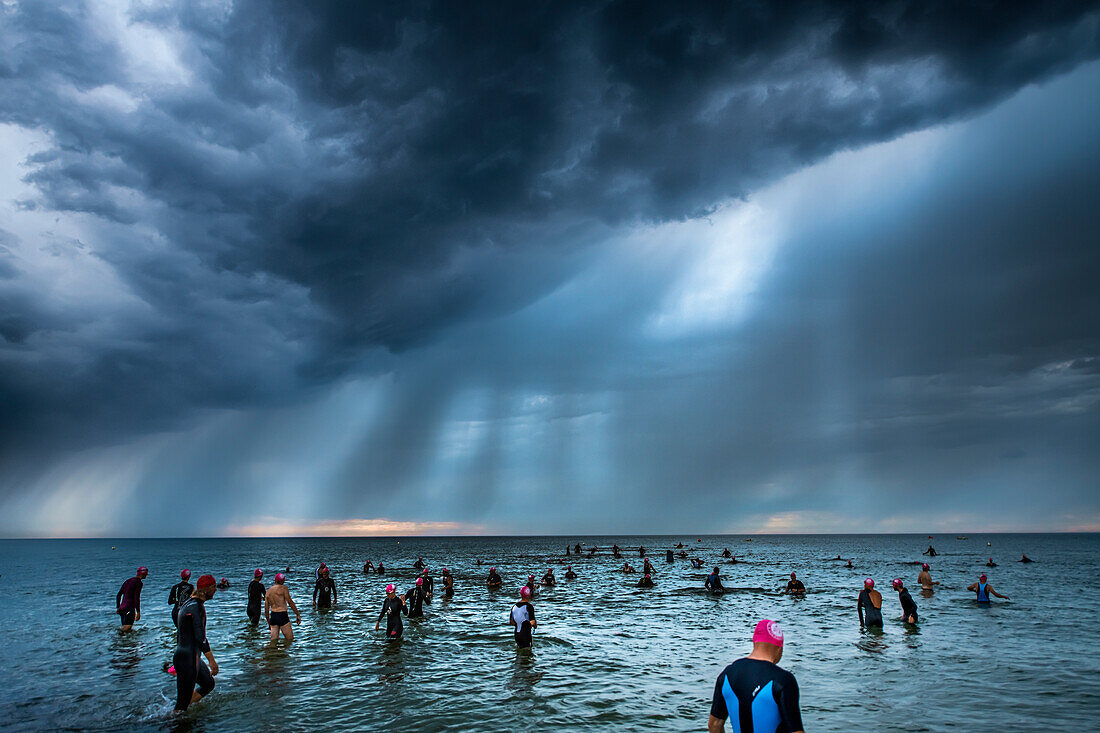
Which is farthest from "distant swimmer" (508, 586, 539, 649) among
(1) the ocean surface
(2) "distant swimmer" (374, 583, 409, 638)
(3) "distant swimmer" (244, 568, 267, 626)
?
(3) "distant swimmer" (244, 568, 267, 626)

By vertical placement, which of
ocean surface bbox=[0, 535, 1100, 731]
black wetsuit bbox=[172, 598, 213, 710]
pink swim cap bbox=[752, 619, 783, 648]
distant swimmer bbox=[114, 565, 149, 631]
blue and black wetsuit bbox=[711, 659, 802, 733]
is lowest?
ocean surface bbox=[0, 535, 1100, 731]

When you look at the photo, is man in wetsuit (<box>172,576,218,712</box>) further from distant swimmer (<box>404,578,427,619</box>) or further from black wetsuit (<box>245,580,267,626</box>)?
distant swimmer (<box>404,578,427,619</box>)

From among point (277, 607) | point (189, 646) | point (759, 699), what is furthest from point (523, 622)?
point (759, 699)

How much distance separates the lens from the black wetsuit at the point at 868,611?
23469 millimetres

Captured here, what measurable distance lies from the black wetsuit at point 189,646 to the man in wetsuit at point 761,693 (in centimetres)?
1075

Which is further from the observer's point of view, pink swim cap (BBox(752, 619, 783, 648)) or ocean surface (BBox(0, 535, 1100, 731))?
ocean surface (BBox(0, 535, 1100, 731))

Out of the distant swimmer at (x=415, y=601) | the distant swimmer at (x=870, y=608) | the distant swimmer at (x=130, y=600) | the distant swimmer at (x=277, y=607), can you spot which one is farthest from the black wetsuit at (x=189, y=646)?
the distant swimmer at (x=870, y=608)

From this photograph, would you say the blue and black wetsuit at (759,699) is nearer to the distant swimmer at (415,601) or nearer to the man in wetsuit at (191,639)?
the man in wetsuit at (191,639)

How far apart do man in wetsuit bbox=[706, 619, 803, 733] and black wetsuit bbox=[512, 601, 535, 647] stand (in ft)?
47.5

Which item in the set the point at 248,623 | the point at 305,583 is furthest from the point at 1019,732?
the point at 305,583

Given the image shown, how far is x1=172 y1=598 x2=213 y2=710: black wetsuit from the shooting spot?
39.8ft

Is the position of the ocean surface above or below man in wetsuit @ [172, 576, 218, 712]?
below

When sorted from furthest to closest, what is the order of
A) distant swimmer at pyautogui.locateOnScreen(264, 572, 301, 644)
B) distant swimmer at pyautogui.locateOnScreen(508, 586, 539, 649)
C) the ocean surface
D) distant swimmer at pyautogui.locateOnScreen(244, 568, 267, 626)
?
distant swimmer at pyautogui.locateOnScreen(244, 568, 267, 626), distant swimmer at pyautogui.locateOnScreen(264, 572, 301, 644), distant swimmer at pyautogui.locateOnScreen(508, 586, 539, 649), the ocean surface

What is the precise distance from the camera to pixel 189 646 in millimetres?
12312
